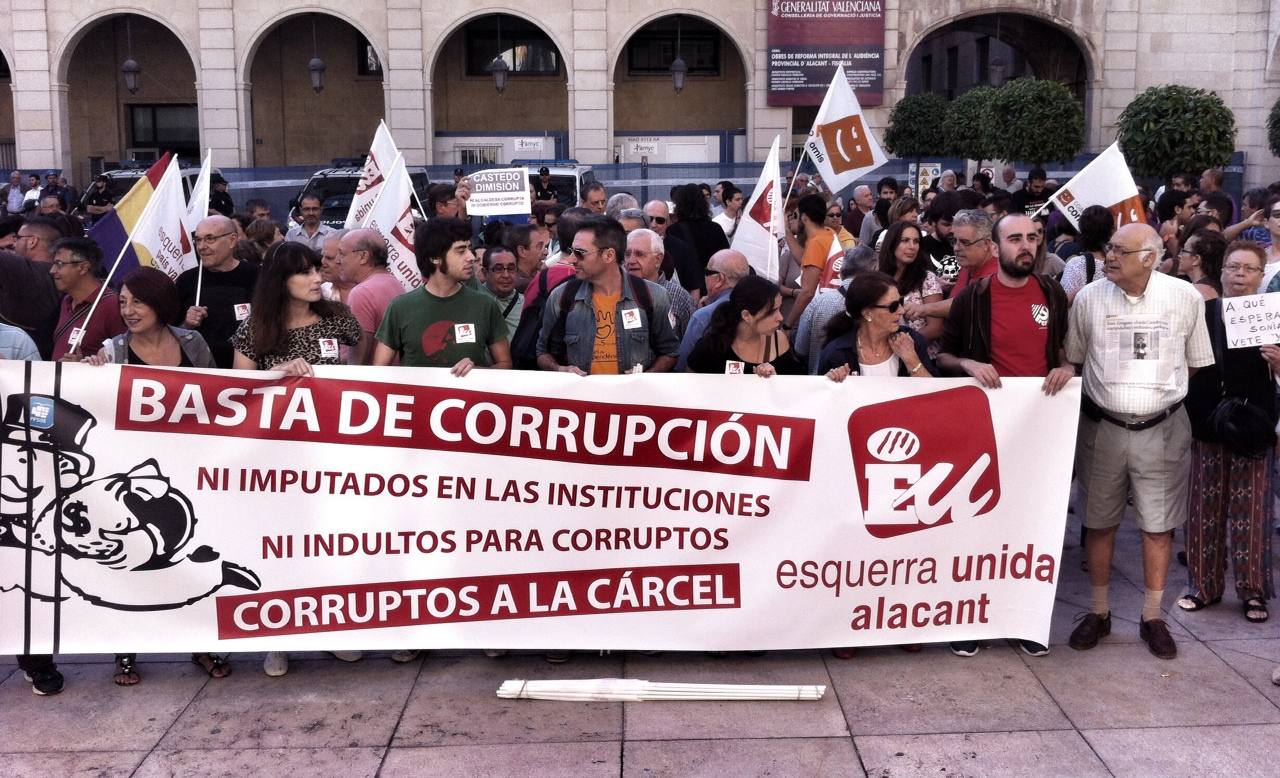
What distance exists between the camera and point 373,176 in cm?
987

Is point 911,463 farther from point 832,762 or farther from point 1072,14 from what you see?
point 1072,14

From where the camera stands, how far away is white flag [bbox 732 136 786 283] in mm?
8570

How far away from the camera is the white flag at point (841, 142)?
10359 millimetres

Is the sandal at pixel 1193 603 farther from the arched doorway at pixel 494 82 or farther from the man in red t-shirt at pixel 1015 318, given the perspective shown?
the arched doorway at pixel 494 82

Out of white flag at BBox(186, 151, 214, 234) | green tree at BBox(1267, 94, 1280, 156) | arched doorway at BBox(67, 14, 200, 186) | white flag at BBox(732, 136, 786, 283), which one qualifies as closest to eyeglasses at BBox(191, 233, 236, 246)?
white flag at BBox(186, 151, 214, 234)

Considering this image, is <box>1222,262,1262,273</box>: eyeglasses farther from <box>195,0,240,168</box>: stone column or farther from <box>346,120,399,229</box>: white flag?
<box>195,0,240,168</box>: stone column

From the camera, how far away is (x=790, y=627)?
5582 millimetres

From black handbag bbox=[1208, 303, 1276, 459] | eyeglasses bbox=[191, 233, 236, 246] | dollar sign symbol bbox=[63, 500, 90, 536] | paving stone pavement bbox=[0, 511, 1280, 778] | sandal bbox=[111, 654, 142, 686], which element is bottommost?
paving stone pavement bbox=[0, 511, 1280, 778]

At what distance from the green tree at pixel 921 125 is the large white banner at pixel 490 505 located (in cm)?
2217

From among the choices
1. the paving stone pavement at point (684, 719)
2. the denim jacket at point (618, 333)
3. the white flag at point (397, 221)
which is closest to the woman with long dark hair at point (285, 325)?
the paving stone pavement at point (684, 719)

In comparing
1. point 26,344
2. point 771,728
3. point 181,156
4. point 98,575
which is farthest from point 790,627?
point 181,156

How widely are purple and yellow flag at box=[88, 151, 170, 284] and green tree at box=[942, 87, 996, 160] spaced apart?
17425 mm

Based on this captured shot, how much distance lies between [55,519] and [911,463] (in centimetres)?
352

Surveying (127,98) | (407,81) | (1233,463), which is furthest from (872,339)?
(127,98)
